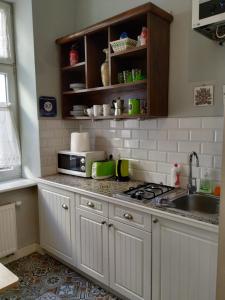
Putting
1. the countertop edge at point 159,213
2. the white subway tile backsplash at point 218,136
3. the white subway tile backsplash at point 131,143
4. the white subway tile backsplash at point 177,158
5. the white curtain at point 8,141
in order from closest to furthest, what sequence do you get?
the countertop edge at point 159,213 → the white subway tile backsplash at point 218,136 → the white subway tile backsplash at point 177,158 → the white subway tile backsplash at point 131,143 → the white curtain at point 8,141

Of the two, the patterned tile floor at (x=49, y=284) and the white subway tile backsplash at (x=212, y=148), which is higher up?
the white subway tile backsplash at (x=212, y=148)

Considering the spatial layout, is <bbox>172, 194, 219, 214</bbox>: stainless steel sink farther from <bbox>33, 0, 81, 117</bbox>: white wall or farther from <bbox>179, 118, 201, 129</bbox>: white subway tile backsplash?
<bbox>33, 0, 81, 117</bbox>: white wall

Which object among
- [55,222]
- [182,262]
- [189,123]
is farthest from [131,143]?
[182,262]

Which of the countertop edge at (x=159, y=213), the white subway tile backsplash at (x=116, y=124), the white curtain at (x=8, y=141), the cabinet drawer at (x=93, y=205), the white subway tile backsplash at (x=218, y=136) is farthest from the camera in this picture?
the white curtain at (x=8, y=141)

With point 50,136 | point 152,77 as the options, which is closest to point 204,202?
point 152,77

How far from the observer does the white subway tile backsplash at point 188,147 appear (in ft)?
6.89

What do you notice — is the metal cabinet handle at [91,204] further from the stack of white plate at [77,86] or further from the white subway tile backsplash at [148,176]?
the stack of white plate at [77,86]

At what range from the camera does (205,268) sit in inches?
60.7

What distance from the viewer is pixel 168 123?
89.2 inches

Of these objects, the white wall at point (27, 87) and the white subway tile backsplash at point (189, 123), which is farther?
the white wall at point (27, 87)

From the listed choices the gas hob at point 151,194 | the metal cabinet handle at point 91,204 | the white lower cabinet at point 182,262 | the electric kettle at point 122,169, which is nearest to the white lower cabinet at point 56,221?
the metal cabinet handle at point 91,204

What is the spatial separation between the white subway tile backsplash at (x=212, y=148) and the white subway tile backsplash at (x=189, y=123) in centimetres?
17

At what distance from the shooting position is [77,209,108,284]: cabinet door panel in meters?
→ 2.11

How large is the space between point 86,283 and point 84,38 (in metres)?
2.34
